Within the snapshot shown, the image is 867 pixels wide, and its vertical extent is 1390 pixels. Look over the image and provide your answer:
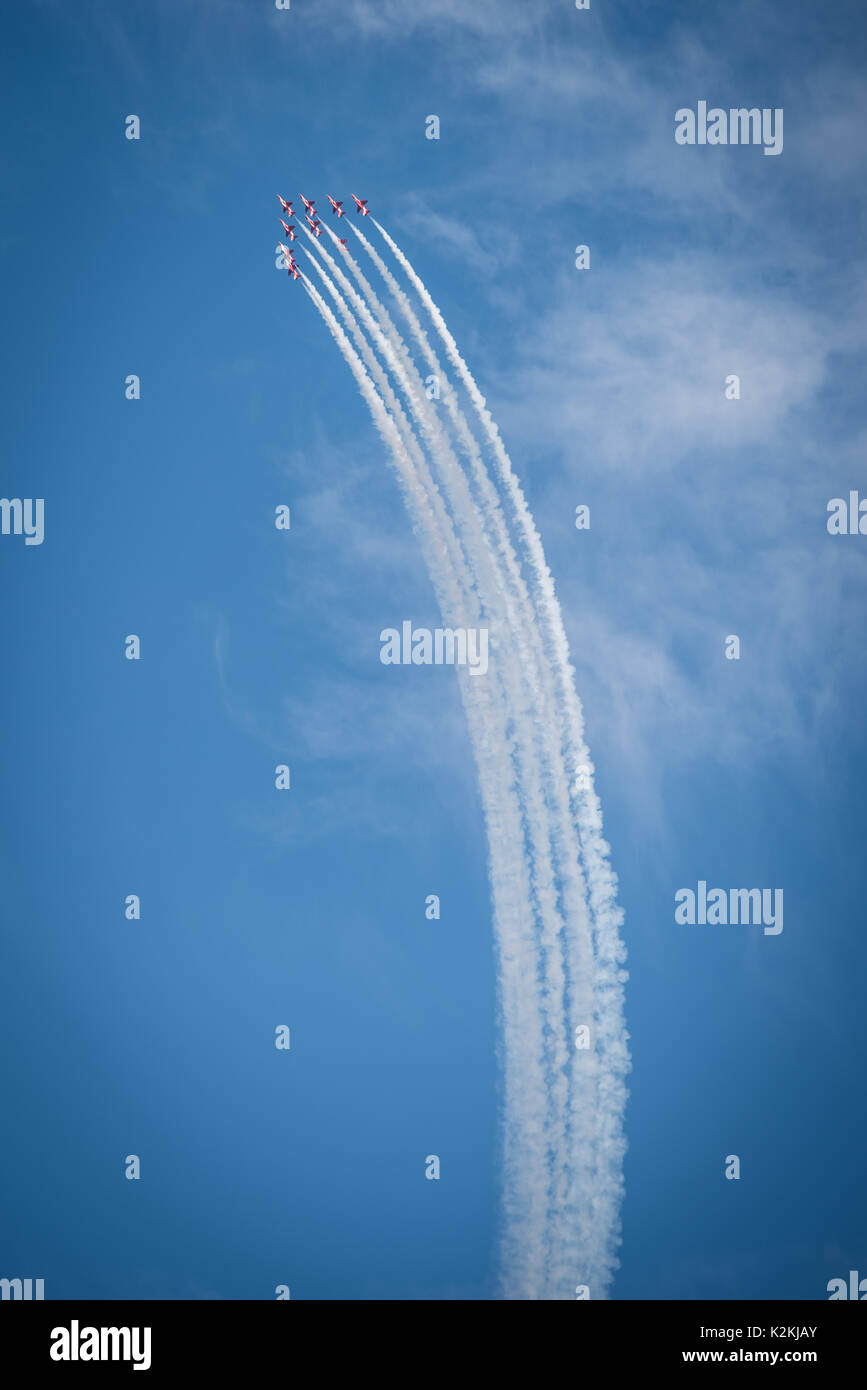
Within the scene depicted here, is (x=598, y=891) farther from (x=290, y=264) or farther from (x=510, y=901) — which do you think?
(x=290, y=264)

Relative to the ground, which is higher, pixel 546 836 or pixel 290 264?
pixel 290 264

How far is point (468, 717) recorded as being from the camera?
26.7m

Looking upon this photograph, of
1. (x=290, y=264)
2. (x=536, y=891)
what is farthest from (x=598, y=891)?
(x=290, y=264)

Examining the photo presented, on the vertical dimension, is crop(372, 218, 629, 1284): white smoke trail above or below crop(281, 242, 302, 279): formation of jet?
below

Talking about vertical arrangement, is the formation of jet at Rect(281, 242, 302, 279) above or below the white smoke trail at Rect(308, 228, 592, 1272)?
above

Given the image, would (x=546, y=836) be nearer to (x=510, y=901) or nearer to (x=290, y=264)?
(x=510, y=901)

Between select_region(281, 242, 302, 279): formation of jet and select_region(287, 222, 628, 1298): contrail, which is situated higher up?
select_region(281, 242, 302, 279): formation of jet

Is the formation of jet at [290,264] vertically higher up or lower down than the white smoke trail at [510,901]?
higher up

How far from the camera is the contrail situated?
83.0ft

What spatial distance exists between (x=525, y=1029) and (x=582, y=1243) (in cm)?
466

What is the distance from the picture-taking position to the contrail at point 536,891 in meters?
25.3

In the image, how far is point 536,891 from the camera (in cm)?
2636

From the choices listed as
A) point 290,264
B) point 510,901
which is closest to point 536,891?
point 510,901

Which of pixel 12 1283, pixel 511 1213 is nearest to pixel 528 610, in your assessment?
pixel 511 1213
